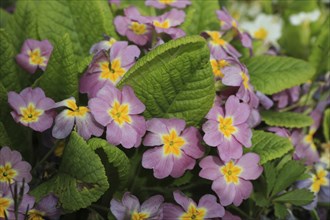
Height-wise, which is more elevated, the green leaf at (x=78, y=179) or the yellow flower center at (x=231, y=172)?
the green leaf at (x=78, y=179)

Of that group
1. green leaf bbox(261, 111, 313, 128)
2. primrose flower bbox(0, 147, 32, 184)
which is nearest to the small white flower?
green leaf bbox(261, 111, 313, 128)

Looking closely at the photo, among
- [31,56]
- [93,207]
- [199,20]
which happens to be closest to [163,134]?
[93,207]

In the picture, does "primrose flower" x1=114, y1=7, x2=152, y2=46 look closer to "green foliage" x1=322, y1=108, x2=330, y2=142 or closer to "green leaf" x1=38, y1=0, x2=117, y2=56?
"green leaf" x1=38, y1=0, x2=117, y2=56

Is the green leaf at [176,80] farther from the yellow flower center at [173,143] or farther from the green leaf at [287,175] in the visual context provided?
the green leaf at [287,175]

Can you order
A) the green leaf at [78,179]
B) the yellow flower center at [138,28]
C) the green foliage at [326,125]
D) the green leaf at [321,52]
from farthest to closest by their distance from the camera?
1. the green leaf at [321,52]
2. the green foliage at [326,125]
3. the yellow flower center at [138,28]
4. the green leaf at [78,179]

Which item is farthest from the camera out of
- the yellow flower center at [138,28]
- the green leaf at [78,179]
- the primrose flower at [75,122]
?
the yellow flower center at [138,28]

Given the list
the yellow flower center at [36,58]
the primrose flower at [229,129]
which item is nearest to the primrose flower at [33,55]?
the yellow flower center at [36,58]

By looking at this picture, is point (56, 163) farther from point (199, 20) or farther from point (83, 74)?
point (199, 20)

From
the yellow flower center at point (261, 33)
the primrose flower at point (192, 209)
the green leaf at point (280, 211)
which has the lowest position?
the yellow flower center at point (261, 33)

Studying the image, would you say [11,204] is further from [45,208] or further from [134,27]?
[134,27]
